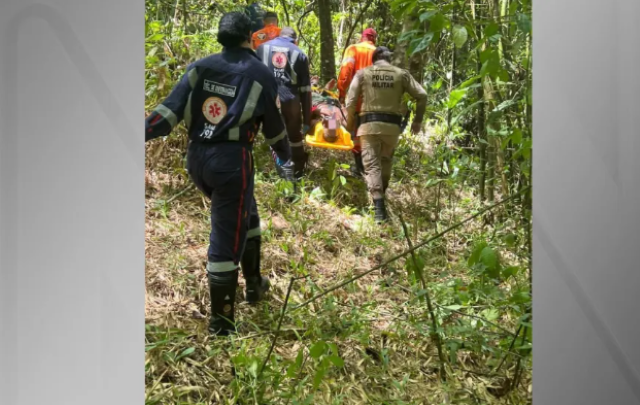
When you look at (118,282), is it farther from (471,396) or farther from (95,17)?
(471,396)

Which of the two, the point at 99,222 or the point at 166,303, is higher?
the point at 99,222

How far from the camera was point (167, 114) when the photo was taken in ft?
8.77

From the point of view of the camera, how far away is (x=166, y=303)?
2.75m

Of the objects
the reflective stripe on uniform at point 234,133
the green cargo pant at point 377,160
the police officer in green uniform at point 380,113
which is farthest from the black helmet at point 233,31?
the green cargo pant at point 377,160

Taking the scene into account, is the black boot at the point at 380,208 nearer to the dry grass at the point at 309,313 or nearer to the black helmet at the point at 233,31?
the dry grass at the point at 309,313

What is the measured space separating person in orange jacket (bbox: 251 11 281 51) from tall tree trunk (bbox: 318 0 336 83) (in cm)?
22

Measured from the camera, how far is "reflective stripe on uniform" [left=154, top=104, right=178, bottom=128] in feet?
8.75


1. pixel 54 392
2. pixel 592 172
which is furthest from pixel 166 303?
pixel 592 172

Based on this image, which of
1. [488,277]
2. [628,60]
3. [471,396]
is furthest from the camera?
[488,277]

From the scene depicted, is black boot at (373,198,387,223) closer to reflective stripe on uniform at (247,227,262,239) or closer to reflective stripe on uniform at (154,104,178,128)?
reflective stripe on uniform at (247,227,262,239)

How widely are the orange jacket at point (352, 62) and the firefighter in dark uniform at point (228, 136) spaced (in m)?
0.42

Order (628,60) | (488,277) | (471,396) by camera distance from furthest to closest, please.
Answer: (488,277), (471,396), (628,60)

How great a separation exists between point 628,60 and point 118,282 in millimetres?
1895

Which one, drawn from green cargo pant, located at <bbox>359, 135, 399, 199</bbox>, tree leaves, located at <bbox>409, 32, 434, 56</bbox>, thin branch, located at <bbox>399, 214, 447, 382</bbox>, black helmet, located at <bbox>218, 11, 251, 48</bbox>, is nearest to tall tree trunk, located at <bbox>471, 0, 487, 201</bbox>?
green cargo pant, located at <bbox>359, 135, 399, 199</bbox>
